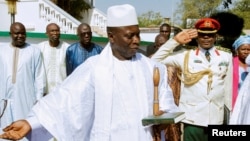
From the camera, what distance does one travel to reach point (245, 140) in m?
4.60

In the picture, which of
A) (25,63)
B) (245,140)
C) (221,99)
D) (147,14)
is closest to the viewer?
(245,140)

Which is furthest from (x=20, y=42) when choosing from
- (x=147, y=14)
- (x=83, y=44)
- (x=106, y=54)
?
(x=147, y=14)

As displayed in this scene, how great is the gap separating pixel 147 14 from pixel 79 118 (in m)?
48.6

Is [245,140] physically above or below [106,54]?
below

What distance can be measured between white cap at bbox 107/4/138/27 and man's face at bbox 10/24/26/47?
3103mm

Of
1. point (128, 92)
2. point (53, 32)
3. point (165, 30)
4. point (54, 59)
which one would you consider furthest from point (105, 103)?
point (165, 30)

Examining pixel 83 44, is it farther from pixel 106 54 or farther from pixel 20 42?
pixel 106 54

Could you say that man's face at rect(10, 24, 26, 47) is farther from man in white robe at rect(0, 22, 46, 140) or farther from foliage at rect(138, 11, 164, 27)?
foliage at rect(138, 11, 164, 27)

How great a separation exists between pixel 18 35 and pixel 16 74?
1.63 feet

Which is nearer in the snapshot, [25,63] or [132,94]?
[132,94]

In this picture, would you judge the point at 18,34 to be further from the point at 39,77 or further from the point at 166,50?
the point at 166,50

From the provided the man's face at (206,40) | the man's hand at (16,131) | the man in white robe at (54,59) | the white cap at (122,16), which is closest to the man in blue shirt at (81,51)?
the man in white robe at (54,59)

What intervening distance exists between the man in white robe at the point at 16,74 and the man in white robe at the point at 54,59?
2.16ft

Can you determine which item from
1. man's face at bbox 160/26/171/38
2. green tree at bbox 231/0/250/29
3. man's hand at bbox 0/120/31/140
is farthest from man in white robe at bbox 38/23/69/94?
green tree at bbox 231/0/250/29
